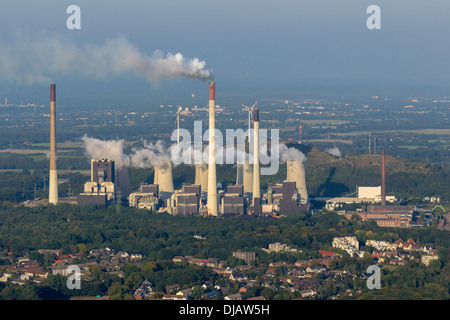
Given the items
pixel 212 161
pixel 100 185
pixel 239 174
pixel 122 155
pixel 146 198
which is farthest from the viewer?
pixel 122 155

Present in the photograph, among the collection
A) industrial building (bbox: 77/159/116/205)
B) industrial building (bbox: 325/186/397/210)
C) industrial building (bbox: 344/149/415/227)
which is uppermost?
industrial building (bbox: 77/159/116/205)

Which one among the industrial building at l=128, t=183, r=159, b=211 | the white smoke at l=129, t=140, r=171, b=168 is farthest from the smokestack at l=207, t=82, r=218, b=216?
the white smoke at l=129, t=140, r=171, b=168

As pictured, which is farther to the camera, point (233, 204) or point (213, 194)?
point (233, 204)

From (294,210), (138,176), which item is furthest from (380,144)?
(294,210)

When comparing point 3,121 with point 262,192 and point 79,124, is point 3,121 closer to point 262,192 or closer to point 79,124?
point 79,124

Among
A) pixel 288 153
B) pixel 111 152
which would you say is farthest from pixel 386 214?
pixel 111 152

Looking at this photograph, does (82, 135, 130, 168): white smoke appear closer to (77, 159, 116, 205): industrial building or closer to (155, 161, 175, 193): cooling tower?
(77, 159, 116, 205): industrial building

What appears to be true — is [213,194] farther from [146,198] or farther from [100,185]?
[100,185]
